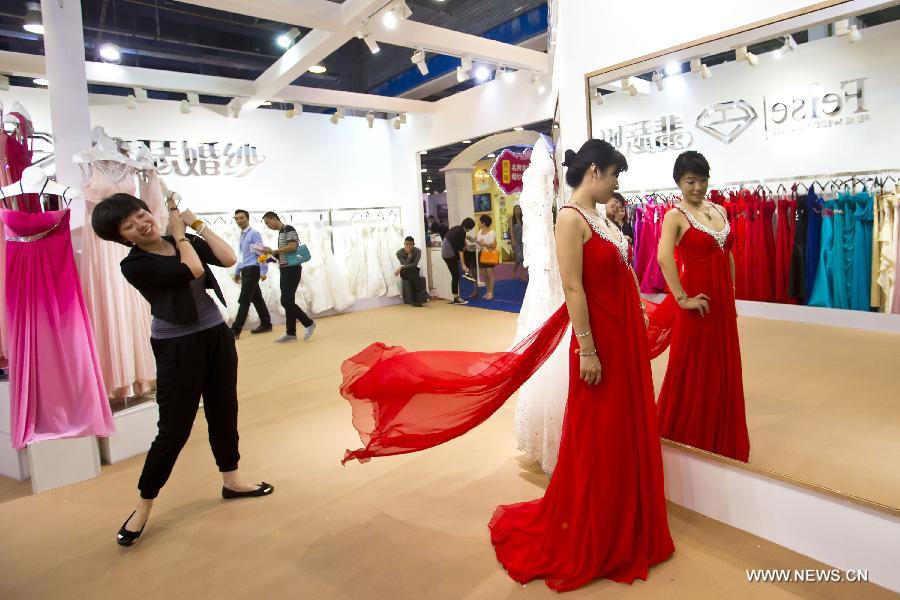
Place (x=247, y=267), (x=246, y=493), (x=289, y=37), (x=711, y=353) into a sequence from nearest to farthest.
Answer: (x=711, y=353) < (x=246, y=493) < (x=247, y=267) < (x=289, y=37)

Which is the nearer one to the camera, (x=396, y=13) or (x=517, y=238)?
(x=396, y=13)

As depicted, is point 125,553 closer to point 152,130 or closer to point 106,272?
point 106,272

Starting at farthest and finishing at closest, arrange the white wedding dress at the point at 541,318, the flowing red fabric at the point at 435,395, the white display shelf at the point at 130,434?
1. the white display shelf at the point at 130,434
2. the white wedding dress at the point at 541,318
3. the flowing red fabric at the point at 435,395

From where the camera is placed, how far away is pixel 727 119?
248cm

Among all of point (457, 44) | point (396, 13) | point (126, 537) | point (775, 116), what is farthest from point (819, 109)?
point (457, 44)

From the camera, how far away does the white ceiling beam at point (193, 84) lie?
6.12 metres

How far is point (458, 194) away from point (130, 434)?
9.36 meters

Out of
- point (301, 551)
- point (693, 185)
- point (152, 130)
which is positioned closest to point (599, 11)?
point (693, 185)

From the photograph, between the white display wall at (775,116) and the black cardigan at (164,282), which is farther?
the black cardigan at (164,282)

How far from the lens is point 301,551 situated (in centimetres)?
240

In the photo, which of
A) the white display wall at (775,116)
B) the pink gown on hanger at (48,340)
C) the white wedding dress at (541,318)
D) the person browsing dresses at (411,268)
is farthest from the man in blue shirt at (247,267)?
the white display wall at (775,116)

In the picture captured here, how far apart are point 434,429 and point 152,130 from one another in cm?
750

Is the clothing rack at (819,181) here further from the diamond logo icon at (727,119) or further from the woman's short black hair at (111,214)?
the woman's short black hair at (111,214)

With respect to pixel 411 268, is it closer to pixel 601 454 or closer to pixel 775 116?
pixel 775 116
